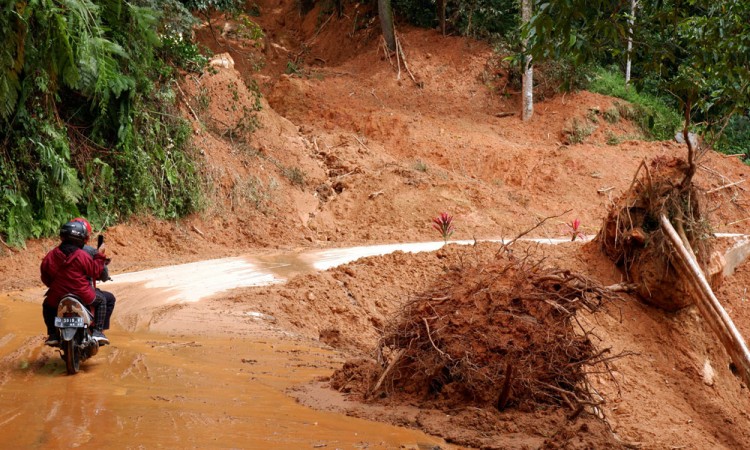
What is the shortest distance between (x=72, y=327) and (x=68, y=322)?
0.19 feet

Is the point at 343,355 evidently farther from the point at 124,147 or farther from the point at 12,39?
the point at 124,147

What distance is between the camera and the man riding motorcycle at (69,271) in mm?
6801

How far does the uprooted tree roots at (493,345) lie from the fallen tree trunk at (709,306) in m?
4.07

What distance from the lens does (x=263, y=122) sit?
20781mm

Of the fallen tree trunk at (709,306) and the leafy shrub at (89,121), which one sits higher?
the leafy shrub at (89,121)

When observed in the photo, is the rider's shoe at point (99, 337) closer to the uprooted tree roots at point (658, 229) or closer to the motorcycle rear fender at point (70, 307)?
the motorcycle rear fender at point (70, 307)

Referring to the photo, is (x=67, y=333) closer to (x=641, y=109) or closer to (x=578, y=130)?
(x=578, y=130)

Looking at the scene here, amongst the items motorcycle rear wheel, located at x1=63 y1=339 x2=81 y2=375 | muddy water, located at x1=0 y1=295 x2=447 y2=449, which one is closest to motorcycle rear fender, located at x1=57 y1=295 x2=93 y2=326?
motorcycle rear wheel, located at x1=63 y1=339 x2=81 y2=375

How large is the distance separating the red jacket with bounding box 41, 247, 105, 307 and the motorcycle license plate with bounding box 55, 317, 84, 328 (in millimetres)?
215

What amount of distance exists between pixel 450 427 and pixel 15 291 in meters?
7.58

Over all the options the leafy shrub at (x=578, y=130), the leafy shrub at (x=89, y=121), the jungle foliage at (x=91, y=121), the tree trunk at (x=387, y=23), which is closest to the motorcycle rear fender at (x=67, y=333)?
the leafy shrub at (x=89, y=121)

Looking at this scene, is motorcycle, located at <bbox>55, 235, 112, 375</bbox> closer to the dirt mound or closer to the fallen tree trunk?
the dirt mound

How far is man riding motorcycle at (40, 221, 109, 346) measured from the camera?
6.80 meters

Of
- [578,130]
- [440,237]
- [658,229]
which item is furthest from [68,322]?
[578,130]
